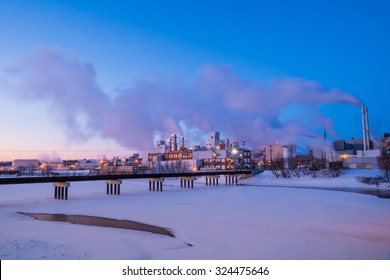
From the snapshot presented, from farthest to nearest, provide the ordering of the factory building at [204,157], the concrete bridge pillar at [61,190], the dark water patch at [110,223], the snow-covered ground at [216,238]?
the factory building at [204,157], the concrete bridge pillar at [61,190], the dark water patch at [110,223], the snow-covered ground at [216,238]

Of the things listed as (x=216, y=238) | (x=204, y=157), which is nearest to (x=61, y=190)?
(x=216, y=238)

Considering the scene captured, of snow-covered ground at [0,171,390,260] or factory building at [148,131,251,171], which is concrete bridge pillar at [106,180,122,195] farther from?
factory building at [148,131,251,171]

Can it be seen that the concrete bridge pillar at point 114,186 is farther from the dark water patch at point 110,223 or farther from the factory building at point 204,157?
the factory building at point 204,157

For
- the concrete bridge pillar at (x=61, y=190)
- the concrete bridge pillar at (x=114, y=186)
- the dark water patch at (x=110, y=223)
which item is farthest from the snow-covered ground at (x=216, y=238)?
the concrete bridge pillar at (x=114, y=186)

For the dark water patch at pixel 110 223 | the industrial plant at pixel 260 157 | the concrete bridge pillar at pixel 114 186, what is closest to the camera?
the dark water patch at pixel 110 223

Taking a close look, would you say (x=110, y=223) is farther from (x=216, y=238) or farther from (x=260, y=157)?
(x=260, y=157)

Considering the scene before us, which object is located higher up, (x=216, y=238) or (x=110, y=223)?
(x=216, y=238)

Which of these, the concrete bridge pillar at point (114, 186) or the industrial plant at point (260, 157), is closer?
the concrete bridge pillar at point (114, 186)

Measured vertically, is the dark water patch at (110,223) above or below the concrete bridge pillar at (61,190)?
below

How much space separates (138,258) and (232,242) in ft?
13.6

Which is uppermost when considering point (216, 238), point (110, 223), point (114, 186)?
point (114, 186)

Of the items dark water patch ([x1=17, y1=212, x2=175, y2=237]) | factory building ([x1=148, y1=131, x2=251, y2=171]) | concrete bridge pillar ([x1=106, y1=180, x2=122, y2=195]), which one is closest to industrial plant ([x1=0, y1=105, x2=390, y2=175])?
factory building ([x1=148, y1=131, x2=251, y2=171])

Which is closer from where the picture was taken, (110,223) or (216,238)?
(216,238)
